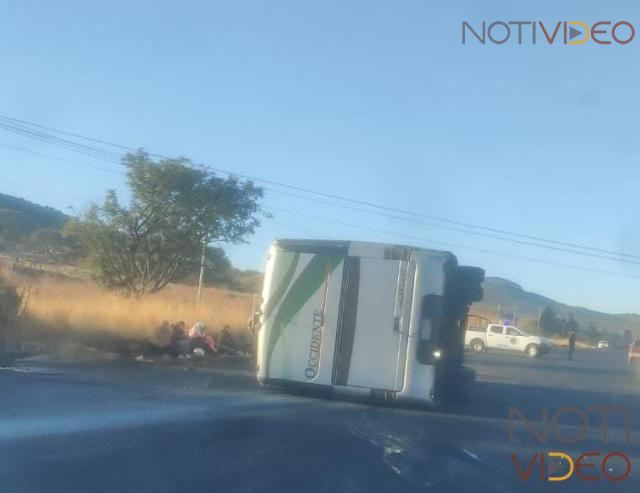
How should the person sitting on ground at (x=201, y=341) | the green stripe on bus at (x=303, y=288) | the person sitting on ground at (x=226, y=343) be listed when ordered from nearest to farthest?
the green stripe on bus at (x=303, y=288), the person sitting on ground at (x=201, y=341), the person sitting on ground at (x=226, y=343)

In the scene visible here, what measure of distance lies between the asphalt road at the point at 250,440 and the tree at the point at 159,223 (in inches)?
495

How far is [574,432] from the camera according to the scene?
12438 mm

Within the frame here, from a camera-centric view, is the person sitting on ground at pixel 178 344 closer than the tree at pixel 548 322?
Yes

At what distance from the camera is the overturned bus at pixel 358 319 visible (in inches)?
513

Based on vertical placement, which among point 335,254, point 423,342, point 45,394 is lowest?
point 45,394

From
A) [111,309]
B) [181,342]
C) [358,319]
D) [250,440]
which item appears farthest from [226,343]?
[250,440]

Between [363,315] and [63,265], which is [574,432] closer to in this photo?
[363,315]

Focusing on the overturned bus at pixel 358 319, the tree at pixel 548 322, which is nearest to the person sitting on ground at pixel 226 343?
the overturned bus at pixel 358 319

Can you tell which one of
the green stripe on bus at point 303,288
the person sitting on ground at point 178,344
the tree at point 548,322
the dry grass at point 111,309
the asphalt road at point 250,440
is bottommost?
the asphalt road at point 250,440

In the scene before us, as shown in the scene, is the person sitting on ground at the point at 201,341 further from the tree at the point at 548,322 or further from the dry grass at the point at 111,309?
the tree at the point at 548,322

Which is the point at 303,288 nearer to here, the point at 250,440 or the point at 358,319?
the point at 358,319

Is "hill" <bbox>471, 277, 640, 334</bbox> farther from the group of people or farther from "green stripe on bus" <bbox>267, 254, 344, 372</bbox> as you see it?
"green stripe on bus" <bbox>267, 254, 344, 372</bbox>

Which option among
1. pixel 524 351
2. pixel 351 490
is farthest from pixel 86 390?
pixel 524 351

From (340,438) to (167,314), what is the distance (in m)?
17.4
